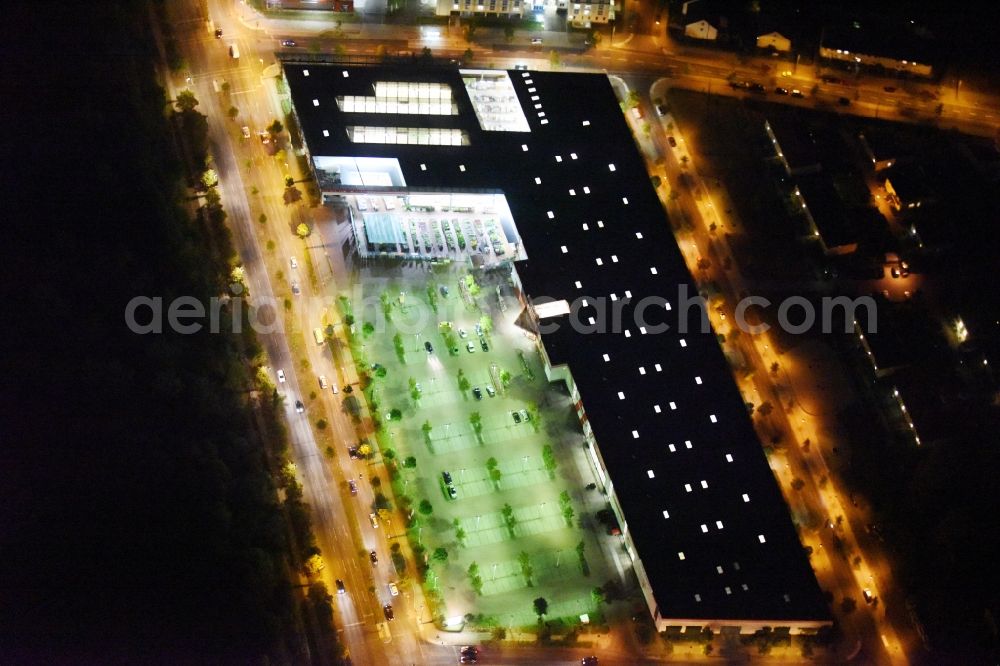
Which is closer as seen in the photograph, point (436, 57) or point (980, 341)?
point (980, 341)

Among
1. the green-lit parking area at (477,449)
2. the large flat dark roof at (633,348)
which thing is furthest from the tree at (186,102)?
the green-lit parking area at (477,449)

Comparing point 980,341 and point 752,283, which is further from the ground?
point 752,283

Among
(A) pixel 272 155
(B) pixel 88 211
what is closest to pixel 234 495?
(B) pixel 88 211

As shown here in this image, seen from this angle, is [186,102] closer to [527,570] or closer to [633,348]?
[633,348]

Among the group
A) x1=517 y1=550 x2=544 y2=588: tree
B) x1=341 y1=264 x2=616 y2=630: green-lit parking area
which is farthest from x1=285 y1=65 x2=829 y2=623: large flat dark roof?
x1=517 y1=550 x2=544 y2=588: tree

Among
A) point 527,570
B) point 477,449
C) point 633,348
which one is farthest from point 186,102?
point 527,570

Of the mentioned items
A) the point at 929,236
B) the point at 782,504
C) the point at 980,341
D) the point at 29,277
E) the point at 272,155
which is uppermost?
the point at 272,155

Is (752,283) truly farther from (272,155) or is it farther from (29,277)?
(29,277)

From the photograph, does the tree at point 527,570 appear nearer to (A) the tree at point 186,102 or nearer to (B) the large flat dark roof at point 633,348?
(B) the large flat dark roof at point 633,348
